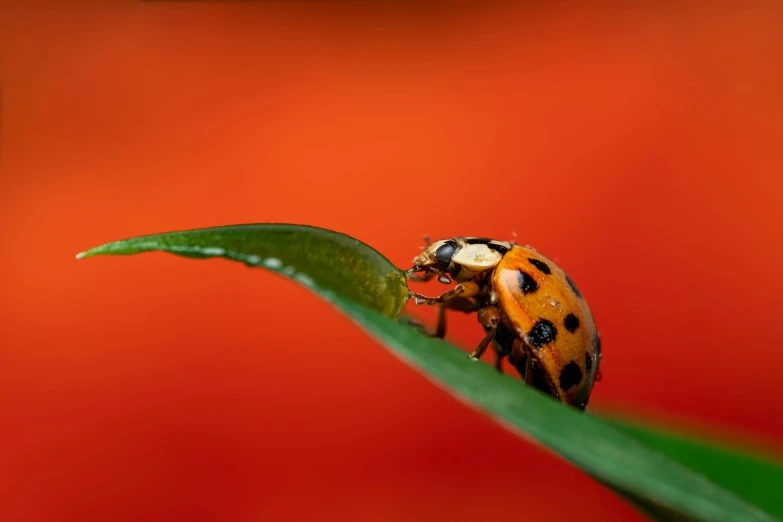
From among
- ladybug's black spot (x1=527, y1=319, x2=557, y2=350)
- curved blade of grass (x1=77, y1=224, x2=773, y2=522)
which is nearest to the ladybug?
ladybug's black spot (x1=527, y1=319, x2=557, y2=350)

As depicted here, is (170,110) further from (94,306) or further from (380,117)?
(94,306)

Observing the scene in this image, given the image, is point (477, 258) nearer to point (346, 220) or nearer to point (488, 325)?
point (488, 325)

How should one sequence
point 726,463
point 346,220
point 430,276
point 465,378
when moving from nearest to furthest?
point 465,378 → point 726,463 → point 430,276 → point 346,220

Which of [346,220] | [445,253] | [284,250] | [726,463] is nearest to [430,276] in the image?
[445,253]

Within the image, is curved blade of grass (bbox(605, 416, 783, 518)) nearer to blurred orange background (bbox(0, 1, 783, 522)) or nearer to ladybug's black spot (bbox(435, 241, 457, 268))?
ladybug's black spot (bbox(435, 241, 457, 268))

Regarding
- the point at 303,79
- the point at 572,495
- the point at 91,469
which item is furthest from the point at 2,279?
the point at 572,495
